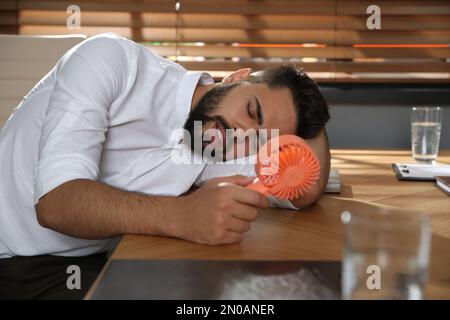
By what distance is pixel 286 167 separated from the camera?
0.84 meters

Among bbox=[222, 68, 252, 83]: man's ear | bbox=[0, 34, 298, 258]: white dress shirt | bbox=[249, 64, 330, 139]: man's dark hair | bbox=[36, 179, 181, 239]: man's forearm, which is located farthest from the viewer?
bbox=[222, 68, 252, 83]: man's ear

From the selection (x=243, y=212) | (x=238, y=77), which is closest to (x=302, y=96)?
(x=238, y=77)

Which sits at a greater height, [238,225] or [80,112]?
[80,112]

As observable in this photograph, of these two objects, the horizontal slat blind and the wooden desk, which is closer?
the wooden desk

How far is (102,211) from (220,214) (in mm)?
205

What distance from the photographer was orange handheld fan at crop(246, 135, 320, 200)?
32.8 inches

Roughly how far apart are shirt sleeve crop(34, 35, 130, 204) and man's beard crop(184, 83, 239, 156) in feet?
0.58

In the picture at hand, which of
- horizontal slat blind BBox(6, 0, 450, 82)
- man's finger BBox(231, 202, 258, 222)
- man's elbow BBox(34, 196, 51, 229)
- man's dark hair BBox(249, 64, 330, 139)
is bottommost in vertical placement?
man's elbow BBox(34, 196, 51, 229)

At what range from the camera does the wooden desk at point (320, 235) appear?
2.56ft

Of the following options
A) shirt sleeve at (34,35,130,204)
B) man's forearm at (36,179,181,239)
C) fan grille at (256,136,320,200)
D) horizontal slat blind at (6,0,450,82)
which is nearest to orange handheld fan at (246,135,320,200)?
fan grille at (256,136,320,200)

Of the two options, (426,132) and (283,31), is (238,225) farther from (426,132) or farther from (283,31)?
(283,31)

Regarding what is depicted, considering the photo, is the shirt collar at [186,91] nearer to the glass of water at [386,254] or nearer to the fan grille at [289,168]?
the fan grille at [289,168]

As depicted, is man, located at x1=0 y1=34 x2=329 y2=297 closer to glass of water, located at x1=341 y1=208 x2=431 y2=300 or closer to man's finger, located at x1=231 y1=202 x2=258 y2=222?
man's finger, located at x1=231 y1=202 x2=258 y2=222
